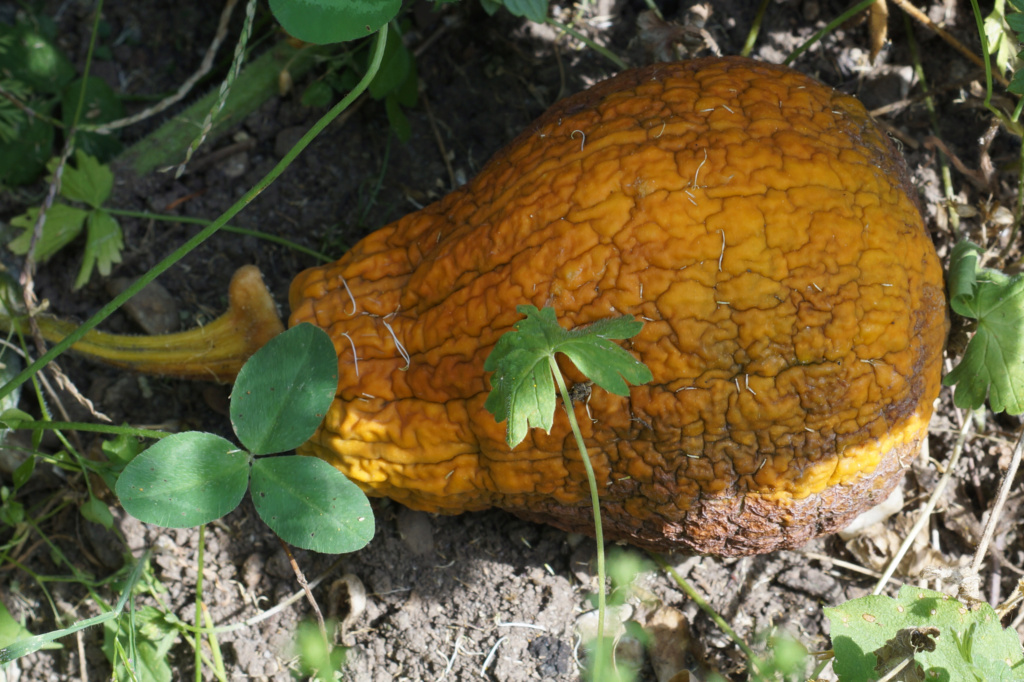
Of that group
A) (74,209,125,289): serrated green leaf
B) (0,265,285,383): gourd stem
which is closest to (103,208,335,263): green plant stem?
(74,209,125,289): serrated green leaf

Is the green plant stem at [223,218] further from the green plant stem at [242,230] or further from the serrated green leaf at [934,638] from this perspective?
the serrated green leaf at [934,638]

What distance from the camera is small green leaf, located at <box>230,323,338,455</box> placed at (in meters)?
2.13

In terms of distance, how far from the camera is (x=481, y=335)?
211 cm

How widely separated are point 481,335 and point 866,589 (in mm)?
1711

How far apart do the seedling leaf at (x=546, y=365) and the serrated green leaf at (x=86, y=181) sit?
78.6 inches

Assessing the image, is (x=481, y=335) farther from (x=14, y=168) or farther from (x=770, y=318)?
(x=14, y=168)

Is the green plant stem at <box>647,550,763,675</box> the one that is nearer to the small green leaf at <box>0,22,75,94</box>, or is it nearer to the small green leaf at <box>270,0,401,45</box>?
the small green leaf at <box>270,0,401,45</box>

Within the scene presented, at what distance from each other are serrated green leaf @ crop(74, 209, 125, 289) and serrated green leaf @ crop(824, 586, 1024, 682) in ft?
9.16

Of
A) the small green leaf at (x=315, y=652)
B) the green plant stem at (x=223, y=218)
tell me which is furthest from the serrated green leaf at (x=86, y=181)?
the small green leaf at (x=315, y=652)

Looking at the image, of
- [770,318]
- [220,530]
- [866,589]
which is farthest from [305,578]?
[866,589]

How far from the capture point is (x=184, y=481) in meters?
2.10

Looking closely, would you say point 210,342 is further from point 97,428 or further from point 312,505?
point 312,505

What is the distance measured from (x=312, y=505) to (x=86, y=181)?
5.67ft

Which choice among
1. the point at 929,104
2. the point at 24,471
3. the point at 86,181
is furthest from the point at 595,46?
the point at 24,471
